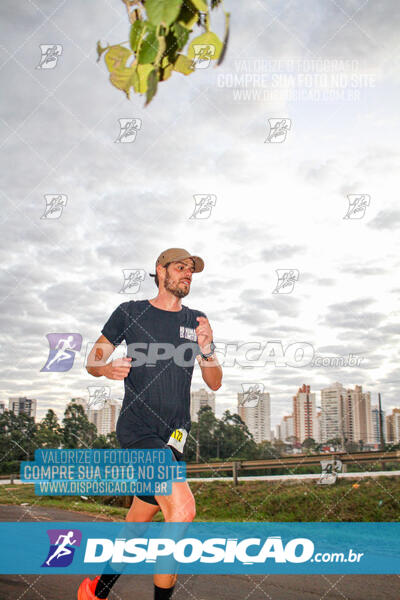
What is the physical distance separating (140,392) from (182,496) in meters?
0.77

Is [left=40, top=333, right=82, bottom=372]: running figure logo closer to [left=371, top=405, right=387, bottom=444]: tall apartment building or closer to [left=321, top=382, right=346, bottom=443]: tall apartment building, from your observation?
[left=321, top=382, right=346, bottom=443]: tall apartment building

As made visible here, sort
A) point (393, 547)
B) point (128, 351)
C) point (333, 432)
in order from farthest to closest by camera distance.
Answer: point (333, 432)
point (393, 547)
point (128, 351)

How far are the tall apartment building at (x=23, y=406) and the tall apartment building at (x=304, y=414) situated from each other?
394cm

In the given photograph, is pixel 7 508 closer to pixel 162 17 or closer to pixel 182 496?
pixel 182 496

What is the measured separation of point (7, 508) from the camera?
8.25 m

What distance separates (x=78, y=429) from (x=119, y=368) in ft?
16.4

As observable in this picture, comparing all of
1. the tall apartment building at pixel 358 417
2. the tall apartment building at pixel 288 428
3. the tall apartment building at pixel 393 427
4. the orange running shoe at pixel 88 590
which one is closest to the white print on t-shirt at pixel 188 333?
the orange running shoe at pixel 88 590

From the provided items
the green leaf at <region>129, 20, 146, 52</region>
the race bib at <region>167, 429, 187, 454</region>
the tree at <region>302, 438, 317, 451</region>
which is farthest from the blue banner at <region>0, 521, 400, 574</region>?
the tree at <region>302, 438, 317, 451</region>

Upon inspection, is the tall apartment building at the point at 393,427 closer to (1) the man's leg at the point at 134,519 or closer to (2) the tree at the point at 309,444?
(2) the tree at the point at 309,444

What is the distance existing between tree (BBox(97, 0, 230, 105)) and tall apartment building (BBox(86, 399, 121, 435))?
5.40 meters

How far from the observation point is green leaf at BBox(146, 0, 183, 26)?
1.26 metres

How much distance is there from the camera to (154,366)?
3.62m

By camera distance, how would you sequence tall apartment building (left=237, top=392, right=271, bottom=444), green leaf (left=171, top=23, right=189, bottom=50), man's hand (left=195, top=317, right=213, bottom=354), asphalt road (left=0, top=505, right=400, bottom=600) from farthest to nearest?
tall apartment building (left=237, top=392, right=271, bottom=444) → asphalt road (left=0, top=505, right=400, bottom=600) → man's hand (left=195, top=317, right=213, bottom=354) → green leaf (left=171, top=23, right=189, bottom=50)

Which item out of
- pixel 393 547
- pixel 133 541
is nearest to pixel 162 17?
pixel 133 541
